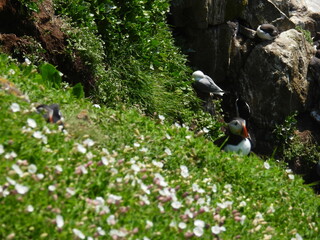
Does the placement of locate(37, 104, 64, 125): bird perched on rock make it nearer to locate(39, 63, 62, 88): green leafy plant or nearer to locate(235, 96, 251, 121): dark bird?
locate(39, 63, 62, 88): green leafy plant

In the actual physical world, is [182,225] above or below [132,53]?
above

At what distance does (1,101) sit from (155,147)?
1.20 meters

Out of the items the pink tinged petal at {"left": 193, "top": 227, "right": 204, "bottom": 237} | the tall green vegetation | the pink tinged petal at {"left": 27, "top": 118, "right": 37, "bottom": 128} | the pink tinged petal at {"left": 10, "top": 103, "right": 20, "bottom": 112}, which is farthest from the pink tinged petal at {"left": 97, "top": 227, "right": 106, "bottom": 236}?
the tall green vegetation

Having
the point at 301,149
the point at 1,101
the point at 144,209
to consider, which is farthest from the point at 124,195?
the point at 301,149

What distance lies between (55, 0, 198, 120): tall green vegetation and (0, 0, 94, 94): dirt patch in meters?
0.13

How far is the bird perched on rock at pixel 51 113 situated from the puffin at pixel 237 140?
117 inches

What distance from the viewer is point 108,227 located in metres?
3.41

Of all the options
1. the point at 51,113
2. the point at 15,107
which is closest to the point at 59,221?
the point at 15,107

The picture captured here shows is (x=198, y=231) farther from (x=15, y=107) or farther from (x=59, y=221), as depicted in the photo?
(x=15, y=107)

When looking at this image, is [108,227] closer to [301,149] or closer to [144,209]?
[144,209]

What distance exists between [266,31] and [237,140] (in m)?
3.65

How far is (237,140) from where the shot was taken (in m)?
7.50

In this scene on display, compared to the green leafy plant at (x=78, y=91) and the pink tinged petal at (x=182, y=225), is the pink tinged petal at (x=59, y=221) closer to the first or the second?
the pink tinged petal at (x=182, y=225)

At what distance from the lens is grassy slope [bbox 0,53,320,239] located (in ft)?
11.1
